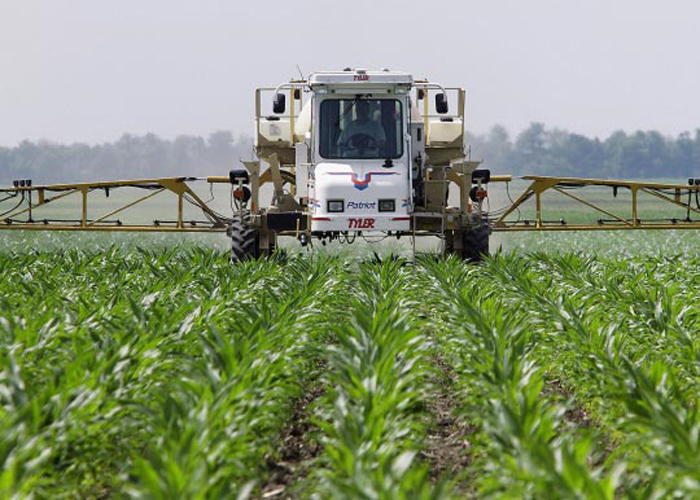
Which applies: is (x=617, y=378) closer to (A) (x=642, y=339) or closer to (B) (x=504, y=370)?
(B) (x=504, y=370)

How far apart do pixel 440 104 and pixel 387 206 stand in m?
1.56

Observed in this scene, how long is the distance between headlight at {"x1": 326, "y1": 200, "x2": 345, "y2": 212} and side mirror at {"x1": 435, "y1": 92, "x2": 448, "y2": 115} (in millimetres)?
1808

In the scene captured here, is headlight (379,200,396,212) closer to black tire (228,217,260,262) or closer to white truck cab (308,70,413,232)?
white truck cab (308,70,413,232)

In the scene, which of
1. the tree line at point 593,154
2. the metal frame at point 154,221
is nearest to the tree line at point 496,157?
the tree line at point 593,154

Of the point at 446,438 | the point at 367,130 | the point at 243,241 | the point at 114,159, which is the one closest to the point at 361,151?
the point at 367,130

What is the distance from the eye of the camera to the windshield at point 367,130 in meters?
15.6

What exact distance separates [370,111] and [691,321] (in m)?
6.82

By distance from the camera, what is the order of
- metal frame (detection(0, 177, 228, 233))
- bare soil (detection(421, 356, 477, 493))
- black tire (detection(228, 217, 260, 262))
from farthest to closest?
metal frame (detection(0, 177, 228, 233))
black tire (detection(228, 217, 260, 262))
bare soil (detection(421, 356, 477, 493))

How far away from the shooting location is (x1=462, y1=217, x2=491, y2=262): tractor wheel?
16.1 m

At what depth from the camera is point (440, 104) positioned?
15656 millimetres

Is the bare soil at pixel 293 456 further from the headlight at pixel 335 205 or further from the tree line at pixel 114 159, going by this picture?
the tree line at pixel 114 159

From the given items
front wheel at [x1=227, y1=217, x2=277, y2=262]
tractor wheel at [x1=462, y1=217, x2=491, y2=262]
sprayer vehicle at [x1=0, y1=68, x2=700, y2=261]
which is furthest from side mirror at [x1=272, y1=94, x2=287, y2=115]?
tractor wheel at [x1=462, y1=217, x2=491, y2=262]

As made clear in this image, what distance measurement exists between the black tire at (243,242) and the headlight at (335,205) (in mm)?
1325

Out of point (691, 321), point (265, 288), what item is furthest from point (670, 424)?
point (265, 288)
